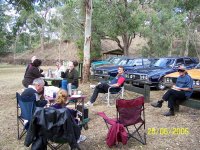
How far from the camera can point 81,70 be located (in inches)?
586

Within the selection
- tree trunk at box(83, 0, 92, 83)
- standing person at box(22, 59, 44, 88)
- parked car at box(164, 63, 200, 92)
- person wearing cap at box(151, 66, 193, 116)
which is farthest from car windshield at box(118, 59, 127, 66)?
person wearing cap at box(151, 66, 193, 116)

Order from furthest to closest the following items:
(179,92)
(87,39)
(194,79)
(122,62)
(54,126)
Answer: (122,62), (87,39), (194,79), (179,92), (54,126)

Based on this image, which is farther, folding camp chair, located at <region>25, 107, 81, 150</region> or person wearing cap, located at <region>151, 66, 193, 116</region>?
person wearing cap, located at <region>151, 66, 193, 116</region>

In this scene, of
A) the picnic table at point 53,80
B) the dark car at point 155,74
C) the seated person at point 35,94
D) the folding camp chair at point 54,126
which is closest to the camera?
the folding camp chair at point 54,126

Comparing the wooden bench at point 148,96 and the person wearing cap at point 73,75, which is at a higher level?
the person wearing cap at point 73,75

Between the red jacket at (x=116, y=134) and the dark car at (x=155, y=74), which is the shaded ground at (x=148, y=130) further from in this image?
the dark car at (x=155, y=74)

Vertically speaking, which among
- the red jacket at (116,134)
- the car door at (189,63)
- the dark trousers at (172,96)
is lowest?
the red jacket at (116,134)

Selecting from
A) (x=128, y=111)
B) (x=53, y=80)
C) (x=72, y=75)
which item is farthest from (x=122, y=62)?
(x=128, y=111)

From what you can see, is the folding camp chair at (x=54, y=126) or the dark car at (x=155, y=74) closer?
the folding camp chair at (x=54, y=126)

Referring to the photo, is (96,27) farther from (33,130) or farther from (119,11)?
(33,130)
